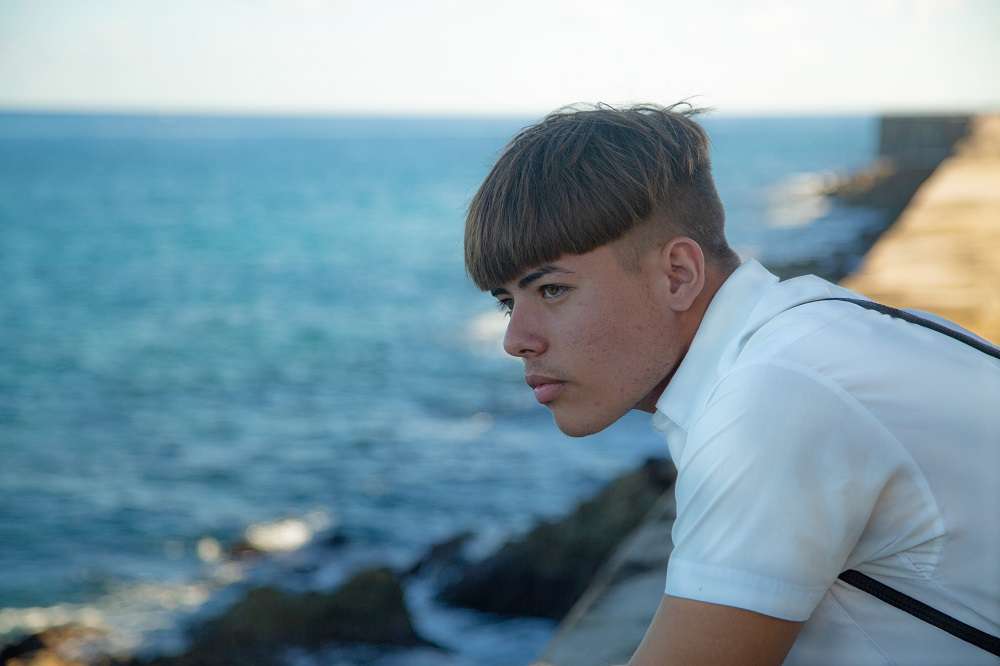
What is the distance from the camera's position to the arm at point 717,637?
1.70m

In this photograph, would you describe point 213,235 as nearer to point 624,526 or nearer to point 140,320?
point 140,320

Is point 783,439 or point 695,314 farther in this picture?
point 695,314

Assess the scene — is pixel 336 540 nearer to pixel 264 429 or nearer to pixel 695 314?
pixel 264 429

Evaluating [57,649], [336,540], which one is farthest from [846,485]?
[336,540]

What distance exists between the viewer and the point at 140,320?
105 ft

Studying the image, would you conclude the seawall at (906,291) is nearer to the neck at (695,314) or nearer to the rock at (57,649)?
the neck at (695,314)

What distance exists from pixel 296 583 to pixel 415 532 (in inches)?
69.6

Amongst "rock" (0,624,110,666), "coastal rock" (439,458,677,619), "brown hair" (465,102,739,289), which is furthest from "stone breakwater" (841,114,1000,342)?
"rock" (0,624,110,666)

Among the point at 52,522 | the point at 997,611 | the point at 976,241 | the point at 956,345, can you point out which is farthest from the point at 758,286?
the point at 52,522

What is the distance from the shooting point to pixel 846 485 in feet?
5.52

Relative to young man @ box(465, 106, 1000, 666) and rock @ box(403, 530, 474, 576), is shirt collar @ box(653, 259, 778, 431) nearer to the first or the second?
young man @ box(465, 106, 1000, 666)

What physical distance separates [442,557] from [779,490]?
23.9 feet

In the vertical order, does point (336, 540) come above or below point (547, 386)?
below

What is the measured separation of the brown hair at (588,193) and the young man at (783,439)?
0.03 ft
